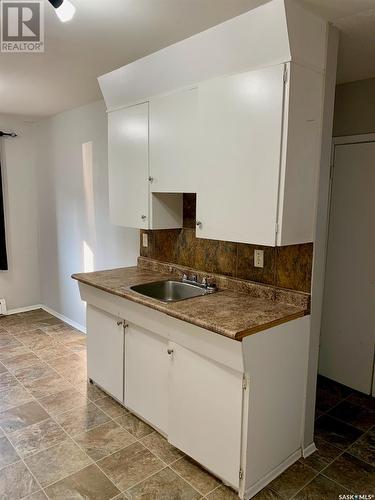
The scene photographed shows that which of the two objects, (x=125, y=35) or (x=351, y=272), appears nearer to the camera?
(x=125, y=35)

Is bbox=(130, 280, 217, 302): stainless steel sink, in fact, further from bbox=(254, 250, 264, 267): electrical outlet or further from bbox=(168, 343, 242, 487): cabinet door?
bbox=(168, 343, 242, 487): cabinet door

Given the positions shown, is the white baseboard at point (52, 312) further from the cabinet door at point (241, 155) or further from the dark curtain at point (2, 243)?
the cabinet door at point (241, 155)

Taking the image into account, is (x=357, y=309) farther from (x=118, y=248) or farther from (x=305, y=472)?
(x=118, y=248)

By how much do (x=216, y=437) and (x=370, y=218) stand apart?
6.45 ft

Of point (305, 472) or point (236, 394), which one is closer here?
point (236, 394)

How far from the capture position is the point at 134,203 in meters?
2.84

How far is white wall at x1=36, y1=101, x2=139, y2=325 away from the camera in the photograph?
367 centimetres

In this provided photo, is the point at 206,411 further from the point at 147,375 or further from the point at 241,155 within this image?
the point at 241,155

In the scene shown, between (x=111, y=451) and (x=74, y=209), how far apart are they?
2669 millimetres

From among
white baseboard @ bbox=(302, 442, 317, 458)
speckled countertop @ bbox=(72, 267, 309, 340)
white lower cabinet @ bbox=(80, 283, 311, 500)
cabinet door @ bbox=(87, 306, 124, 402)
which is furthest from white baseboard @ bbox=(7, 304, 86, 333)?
white baseboard @ bbox=(302, 442, 317, 458)

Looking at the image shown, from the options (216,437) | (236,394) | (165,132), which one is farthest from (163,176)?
(216,437)

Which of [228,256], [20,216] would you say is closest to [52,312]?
[20,216]

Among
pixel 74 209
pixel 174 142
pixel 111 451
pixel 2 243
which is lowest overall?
pixel 111 451

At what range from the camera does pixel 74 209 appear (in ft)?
13.8
